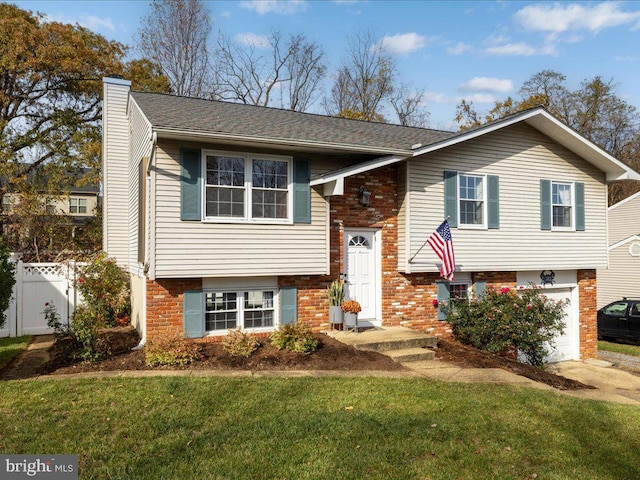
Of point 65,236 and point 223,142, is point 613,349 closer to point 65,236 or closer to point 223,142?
point 223,142

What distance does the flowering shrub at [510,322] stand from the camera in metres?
10.0

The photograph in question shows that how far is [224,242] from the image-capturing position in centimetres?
884

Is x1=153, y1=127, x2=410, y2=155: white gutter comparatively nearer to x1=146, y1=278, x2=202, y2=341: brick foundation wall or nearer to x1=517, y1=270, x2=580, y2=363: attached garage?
x1=146, y1=278, x2=202, y2=341: brick foundation wall

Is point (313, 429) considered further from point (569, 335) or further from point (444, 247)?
point (569, 335)

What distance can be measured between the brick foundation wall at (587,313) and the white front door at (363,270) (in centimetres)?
689

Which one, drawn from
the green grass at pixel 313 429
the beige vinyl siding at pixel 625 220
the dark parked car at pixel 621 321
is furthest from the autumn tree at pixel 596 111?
the green grass at pixel 313 429

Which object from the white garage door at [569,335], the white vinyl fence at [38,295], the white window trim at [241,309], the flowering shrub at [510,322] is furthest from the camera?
the white garage door at [569,335]

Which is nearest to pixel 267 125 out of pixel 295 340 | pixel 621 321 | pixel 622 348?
pixel 295 340

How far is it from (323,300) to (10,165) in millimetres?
16190

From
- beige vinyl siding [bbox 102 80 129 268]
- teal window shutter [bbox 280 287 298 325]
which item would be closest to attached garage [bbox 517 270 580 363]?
teal window shutter [bbox 280 287 298 325]

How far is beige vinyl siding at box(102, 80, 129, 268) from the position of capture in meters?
12.4

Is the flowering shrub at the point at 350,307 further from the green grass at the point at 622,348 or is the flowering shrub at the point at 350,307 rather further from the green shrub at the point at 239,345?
the green grass at the point at 622,348

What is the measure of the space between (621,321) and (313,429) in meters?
16.3

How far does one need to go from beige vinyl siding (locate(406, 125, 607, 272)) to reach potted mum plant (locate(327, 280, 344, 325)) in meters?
1.90
